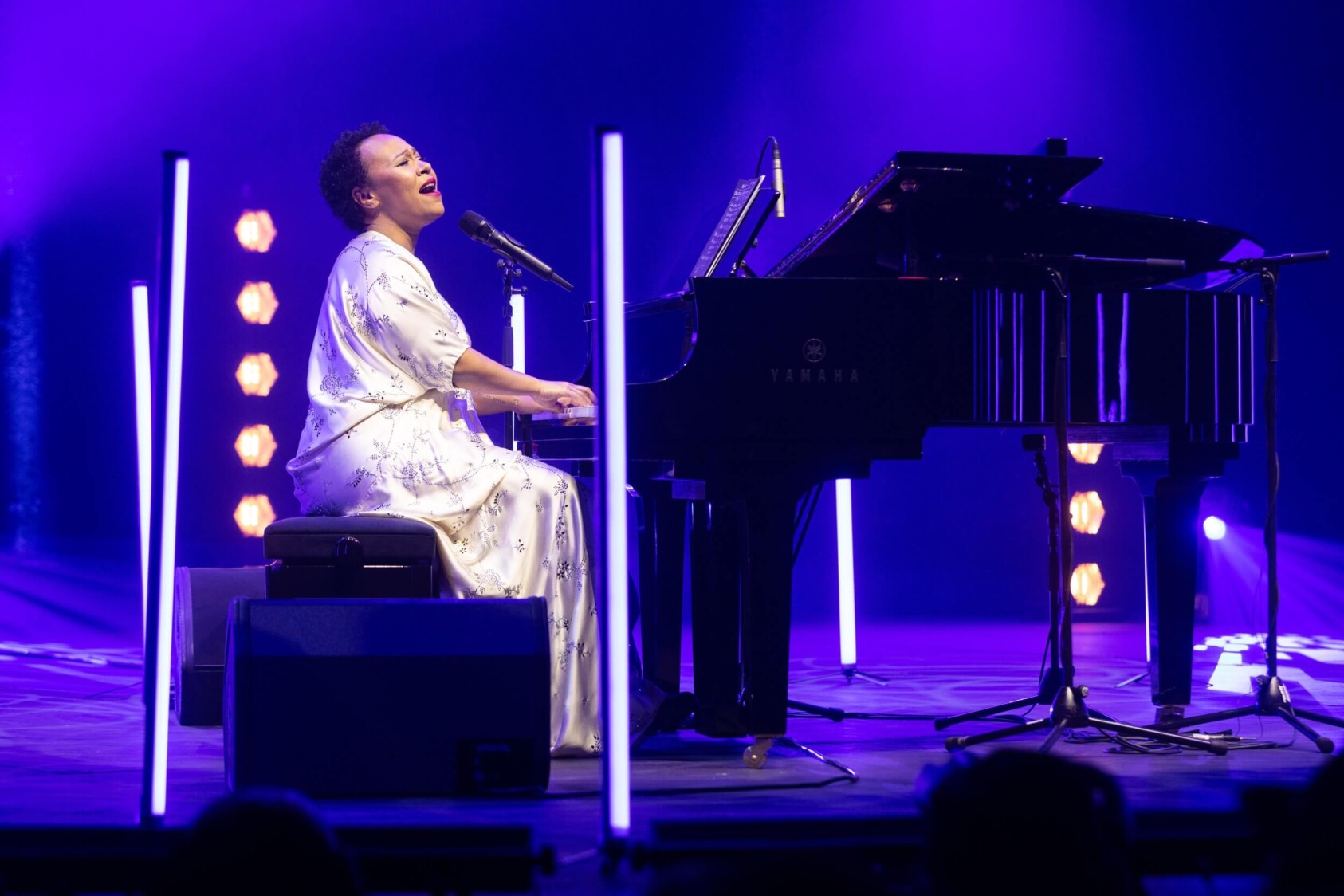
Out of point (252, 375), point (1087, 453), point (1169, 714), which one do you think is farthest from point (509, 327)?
point (1087, 453)

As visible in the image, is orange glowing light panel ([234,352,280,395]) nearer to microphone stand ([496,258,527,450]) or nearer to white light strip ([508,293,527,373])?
white light strip ([508,293,527,373])

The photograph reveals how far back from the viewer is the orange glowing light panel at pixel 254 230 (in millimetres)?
6750

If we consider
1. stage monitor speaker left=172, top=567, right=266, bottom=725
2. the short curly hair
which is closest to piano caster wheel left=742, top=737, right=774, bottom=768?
stage monitor speaker left=172, top=567, right=266, bottom=725

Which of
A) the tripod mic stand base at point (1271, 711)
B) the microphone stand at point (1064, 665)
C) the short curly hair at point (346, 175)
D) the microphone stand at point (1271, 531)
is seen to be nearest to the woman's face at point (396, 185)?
the short curly hair at point (346, 175)

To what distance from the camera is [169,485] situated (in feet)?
7.38

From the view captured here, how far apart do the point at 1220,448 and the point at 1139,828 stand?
2.25 meters

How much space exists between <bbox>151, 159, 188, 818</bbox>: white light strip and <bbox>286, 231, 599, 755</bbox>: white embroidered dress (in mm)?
1136

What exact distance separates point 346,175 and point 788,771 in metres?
1.82

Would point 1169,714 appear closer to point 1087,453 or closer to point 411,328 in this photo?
point 411,328

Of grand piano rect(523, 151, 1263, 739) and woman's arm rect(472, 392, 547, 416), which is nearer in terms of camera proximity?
grand piano rect(523, 151, 1263, 739)

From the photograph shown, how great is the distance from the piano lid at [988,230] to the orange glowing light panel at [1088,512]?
3615mm

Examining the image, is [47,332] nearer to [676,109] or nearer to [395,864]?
[676,109]

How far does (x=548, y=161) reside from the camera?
23.2 feet

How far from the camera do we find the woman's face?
144 inches
